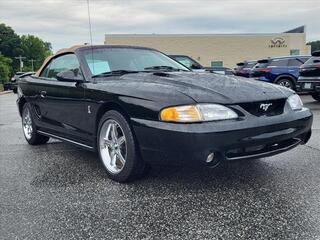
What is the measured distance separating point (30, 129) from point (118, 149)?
2594 mm

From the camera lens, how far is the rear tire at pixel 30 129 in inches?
232

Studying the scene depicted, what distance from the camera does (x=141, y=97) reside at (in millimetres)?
3590

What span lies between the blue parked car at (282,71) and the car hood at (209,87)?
34.4 ft

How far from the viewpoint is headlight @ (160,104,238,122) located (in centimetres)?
329

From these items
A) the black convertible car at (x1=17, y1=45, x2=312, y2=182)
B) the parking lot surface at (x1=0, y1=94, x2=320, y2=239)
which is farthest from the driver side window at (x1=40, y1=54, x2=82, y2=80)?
the parking lot surface at (x1=0, y1=94, x2=320, y2=239)

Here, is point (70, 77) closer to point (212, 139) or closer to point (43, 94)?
point (43, 94)

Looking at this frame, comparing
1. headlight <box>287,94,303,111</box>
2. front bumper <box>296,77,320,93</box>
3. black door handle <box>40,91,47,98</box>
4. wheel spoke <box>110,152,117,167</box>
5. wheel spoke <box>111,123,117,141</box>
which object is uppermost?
black door handle <box>40,91,47,98</box>

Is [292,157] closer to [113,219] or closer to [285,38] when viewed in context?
[113,219]

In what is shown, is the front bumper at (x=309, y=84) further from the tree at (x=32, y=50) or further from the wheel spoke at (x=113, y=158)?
the tree at (x=32, y=50)

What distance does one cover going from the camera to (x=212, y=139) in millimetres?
3232

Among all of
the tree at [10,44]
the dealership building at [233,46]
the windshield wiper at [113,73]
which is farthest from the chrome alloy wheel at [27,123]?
the tree at [10,44]

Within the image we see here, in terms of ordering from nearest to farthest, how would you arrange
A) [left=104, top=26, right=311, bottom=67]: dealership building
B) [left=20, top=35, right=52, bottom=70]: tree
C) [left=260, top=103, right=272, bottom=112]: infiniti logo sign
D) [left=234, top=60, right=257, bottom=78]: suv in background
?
[left=260, top=103, right=272, bottom=112]: infiniti logo sign, [left=234, top=60, right=257, bottom=78]: suv in background, [left=104, top=26, right=311, bottom=67]: dealership building, [left=20, top=35, right=52, bottom=70]: tree

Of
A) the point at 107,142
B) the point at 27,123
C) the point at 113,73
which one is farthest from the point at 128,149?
the point at 27,123

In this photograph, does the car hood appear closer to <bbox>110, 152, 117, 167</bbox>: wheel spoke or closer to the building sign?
<bbox>110, 152, 117, 167</bbox>: wheel spoke
